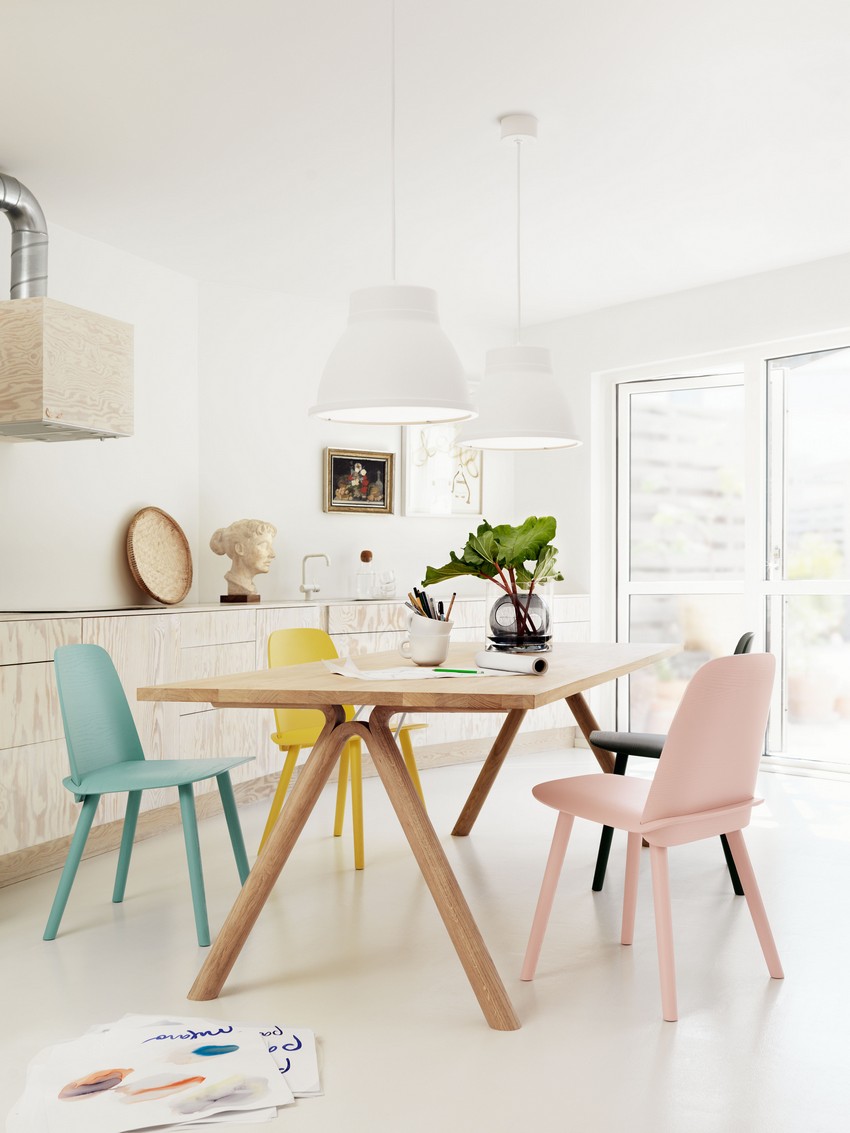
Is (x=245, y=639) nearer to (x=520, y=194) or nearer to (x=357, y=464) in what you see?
(x=357, y=464)

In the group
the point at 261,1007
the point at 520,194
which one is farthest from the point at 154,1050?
the point at 520,194

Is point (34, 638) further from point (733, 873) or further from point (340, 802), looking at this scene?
point (733, 873)

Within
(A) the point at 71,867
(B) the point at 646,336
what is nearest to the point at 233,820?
(A) the point at 71,867

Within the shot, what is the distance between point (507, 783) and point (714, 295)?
2.82 metres

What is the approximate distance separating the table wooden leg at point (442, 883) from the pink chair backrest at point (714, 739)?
0.49 metres

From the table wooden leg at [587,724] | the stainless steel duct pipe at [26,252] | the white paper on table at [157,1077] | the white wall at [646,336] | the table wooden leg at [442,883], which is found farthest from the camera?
the white wall at [646,336]

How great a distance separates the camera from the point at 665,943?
2.30 metres

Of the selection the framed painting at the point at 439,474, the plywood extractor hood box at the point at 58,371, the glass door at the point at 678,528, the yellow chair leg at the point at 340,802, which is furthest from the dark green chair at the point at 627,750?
the framed painting at the point at 439,474

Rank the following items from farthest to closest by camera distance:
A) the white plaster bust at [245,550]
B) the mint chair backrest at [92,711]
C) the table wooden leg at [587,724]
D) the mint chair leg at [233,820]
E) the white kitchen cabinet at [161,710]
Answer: the white plaster bust at [245,550], the table wooden leg at [587,724], the white kitchen cabinet at [161,710], the mint chair leg at [233,820], the mint chair backrest at [92,711]

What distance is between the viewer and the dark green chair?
3.21m

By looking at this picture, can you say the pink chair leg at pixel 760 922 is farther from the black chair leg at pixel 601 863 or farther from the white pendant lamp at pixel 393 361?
the white pendant lamp at pixel 393 361

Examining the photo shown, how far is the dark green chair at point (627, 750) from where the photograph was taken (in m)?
3.21

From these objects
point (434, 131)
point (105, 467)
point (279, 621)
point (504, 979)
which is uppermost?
point (434, 131)

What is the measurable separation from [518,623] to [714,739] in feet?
2.91
